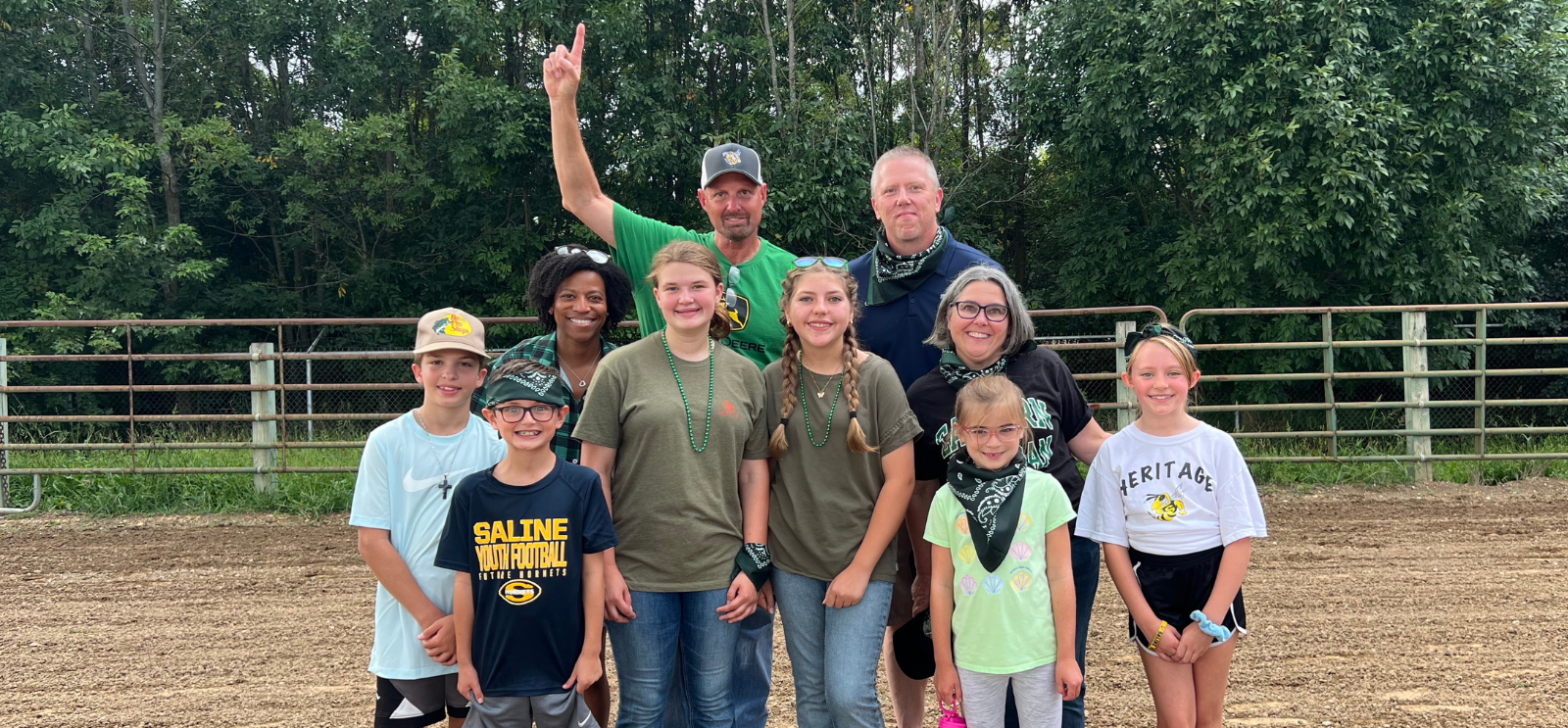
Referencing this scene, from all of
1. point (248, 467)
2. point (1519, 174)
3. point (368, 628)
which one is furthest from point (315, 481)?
point (1519, 174)

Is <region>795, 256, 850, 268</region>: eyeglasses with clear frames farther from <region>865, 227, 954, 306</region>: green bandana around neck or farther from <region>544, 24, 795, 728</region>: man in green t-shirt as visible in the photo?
<region>865, 227, 954, 306</region>: green bandana around neck

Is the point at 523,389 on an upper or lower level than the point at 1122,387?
upper

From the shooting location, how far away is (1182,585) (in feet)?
8.00

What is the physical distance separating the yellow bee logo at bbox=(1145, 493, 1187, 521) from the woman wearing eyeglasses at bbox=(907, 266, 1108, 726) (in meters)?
0.22

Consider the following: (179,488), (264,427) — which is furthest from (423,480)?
(179,488)

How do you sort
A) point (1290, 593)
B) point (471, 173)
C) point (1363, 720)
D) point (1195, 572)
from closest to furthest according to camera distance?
1. point (1195, 572)
2. point (1363, 720)
3. point (1290, 593)
4. point (471, 173)

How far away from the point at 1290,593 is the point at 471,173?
1203 cm

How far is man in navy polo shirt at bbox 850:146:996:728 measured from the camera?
9.22 ft

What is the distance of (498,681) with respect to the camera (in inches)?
89.7

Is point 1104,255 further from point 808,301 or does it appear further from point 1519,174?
point 808,301

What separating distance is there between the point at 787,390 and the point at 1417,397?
25.1 feet

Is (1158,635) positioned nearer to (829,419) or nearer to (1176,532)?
(1176,532)

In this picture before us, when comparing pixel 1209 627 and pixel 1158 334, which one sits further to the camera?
pixel 1158 334

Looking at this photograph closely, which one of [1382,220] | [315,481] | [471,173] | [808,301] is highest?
[471,173]
